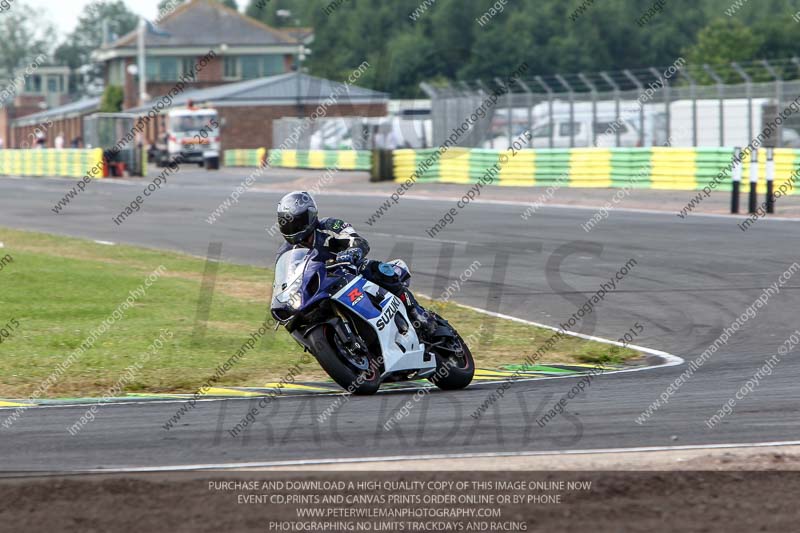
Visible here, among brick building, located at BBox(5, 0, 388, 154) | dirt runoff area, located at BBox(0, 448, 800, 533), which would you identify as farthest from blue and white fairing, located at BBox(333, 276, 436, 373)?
brick building, located at BBox(5, 0, 388, 154)

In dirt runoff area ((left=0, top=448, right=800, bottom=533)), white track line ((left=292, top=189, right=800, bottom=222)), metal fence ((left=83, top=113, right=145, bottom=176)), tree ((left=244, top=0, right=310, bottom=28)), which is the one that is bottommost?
dirt runoff area ((left=0, top=448, right=800, bottom=533))

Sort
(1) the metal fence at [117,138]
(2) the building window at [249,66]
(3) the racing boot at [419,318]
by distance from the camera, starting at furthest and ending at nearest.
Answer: (2) the building window at [249,66] → (1) the metal fence at [117,138] → (3) the racing boot at [419,318]

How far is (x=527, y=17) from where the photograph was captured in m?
111

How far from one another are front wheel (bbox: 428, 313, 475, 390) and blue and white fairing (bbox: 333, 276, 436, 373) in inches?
3.9

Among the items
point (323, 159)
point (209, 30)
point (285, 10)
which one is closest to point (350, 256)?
point (323, 159)

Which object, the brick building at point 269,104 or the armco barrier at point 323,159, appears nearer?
the armco barrier at point 323,159

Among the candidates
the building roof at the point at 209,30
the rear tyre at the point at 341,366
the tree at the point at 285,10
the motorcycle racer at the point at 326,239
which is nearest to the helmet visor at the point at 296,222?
the motorcycle racer at the point at 326,239

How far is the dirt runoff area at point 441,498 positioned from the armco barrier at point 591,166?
72.7ft

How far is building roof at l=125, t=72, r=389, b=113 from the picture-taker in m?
76.4

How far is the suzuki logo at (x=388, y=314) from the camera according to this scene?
9.10m

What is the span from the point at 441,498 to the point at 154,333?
7.12 metres

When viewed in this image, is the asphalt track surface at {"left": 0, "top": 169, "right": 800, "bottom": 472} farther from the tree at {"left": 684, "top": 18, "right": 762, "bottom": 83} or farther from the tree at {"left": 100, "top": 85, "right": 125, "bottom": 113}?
the tree at {"left": 100, "top": 85, "right": 125, "bottom": 113}

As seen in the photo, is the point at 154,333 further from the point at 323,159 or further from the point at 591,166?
the point at 323,159

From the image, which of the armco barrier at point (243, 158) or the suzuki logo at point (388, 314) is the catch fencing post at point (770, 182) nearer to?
the suzuki logo at point (388, 314)
